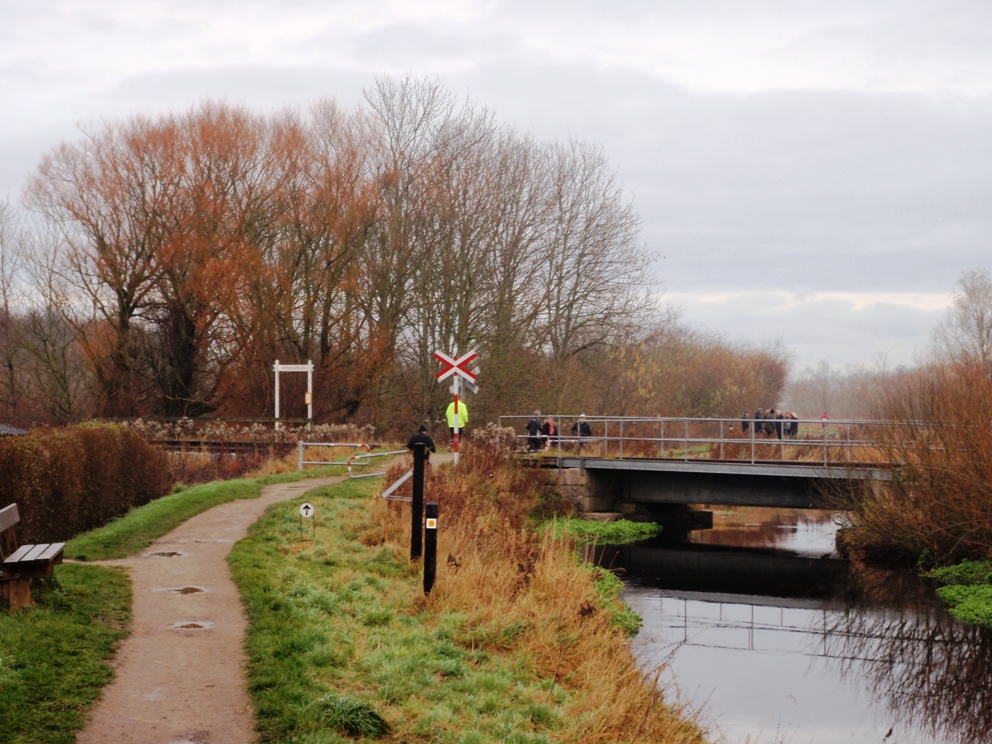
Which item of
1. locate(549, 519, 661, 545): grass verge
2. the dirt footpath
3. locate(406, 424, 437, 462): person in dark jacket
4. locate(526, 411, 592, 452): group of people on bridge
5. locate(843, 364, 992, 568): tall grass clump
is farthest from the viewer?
locate(526, 411, 592, 452): group of people on bridge

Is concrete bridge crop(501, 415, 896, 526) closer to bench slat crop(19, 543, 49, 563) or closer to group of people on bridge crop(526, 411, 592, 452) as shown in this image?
group of people on bridge crop(526, 411, 592, 452)

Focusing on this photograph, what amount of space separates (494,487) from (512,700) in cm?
1672

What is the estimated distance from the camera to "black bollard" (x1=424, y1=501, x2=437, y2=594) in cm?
1112

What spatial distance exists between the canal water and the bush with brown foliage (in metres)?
8.66

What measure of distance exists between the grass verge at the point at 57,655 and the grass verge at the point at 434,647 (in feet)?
3.93

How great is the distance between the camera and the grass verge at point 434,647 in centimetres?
785

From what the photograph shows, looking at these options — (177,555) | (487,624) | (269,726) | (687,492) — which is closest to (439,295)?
(687,492)

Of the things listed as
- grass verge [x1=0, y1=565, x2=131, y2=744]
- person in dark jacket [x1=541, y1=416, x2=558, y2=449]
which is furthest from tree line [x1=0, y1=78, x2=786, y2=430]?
grass verge [x1=0, y1=565, x2=131, y2=744]

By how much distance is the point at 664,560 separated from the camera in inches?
969

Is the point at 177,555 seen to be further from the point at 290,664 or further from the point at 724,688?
the point at 724,688

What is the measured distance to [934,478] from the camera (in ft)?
70.8

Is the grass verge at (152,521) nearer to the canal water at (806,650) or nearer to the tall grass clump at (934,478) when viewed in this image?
the canal water at (806,650)

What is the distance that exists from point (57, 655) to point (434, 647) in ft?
11.0

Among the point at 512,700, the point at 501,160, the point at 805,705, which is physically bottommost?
the point at 805,705
